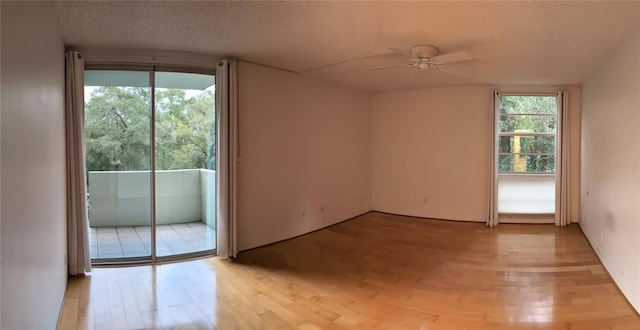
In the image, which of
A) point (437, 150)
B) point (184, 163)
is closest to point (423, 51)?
point (184, 163)

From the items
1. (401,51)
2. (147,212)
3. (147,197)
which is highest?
(401,51)

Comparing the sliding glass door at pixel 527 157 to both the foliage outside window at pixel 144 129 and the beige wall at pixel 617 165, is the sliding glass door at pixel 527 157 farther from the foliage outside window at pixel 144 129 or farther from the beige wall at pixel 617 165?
the foliage outside window at pixel 144 129

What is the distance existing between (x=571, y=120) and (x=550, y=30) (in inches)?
150

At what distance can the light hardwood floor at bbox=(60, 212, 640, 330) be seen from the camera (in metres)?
2.82

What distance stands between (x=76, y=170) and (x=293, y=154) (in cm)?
269

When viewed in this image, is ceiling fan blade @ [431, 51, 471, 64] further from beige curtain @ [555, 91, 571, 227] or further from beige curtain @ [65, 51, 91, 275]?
beige curtain @ [65, 51, 91, 275]

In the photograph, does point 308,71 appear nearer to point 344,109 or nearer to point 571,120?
point 344,109

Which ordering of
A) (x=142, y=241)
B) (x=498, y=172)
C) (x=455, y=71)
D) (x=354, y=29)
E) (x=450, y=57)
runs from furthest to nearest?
(x=498, y=172)
(x=455, y=71)
(x=142, y=241)
(x=450, y=57)
(x=354, y=29)

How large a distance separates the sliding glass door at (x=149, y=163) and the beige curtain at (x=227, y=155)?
196mm

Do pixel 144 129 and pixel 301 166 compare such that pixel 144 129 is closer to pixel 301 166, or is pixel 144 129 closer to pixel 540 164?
pixel 301 166

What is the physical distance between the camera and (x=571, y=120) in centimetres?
632

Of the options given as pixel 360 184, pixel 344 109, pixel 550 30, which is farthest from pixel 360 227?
pixel 550 30

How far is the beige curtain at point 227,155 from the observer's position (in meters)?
4.31

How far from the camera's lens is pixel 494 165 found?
645 centimetres
